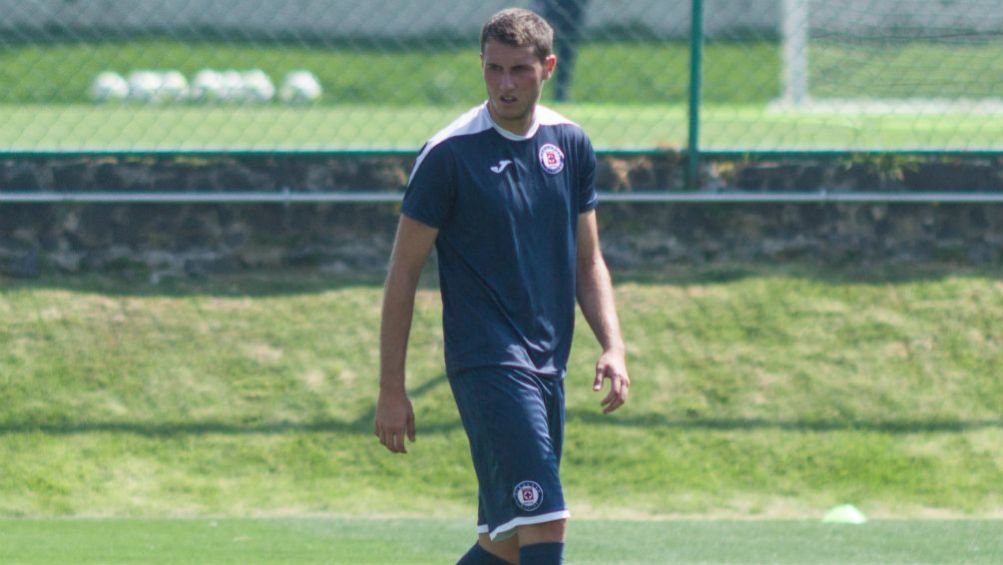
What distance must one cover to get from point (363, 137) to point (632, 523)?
173 inches

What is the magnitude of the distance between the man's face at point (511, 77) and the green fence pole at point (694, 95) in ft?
13.4

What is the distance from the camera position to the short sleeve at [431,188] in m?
3.97

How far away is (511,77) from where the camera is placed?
13.0 ft

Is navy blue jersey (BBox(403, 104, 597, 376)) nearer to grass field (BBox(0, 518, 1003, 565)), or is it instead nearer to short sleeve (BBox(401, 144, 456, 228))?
short sleeve (BBox(401, 144, 456, 228))

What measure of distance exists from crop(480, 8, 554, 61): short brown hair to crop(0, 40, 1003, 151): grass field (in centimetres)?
452

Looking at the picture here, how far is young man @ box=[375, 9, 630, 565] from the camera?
3.95 metres

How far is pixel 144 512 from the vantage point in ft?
21.9

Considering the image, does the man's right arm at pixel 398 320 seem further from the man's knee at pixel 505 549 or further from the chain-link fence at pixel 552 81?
the chain-link fence at pixel 552 81

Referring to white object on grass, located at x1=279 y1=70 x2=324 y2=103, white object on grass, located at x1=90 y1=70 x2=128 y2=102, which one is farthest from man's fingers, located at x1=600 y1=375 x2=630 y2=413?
white object on grass, located at x1=279 y1=70 x2=324 y2=103

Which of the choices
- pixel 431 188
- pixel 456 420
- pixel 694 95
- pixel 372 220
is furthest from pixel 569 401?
pixel 431 188

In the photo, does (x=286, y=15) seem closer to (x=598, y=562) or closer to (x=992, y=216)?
(x=992, y=216)

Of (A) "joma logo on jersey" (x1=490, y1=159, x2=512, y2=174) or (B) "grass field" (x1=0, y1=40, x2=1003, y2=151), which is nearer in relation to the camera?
(A) "joma logo on jersey" (x1=490, y1=159, x2=512, y2=174)

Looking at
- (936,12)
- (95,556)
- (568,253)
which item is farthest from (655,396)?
(936,12)

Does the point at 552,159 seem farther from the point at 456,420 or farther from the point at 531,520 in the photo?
the point at 456,420
